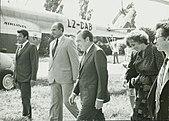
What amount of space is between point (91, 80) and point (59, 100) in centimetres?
39

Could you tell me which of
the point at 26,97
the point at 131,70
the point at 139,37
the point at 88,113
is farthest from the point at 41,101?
the point at 139,37

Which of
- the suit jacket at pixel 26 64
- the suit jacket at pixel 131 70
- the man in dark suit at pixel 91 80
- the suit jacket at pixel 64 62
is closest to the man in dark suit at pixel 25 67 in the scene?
the suit jacket at pixel 26 64

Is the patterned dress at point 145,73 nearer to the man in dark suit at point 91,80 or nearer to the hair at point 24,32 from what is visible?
the man in dark suit at point 91,80

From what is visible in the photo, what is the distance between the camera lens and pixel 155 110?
2320mm

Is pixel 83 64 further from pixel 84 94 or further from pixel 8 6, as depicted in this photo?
pixel 8 6

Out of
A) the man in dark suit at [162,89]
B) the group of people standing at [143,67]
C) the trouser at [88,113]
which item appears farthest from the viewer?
the trouser at [88,113]

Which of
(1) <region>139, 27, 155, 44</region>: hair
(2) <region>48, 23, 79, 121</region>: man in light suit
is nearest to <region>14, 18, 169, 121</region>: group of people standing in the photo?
(2) <region>48, 23, 79, 121</region>: man in light suit

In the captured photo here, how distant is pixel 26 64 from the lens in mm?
2951

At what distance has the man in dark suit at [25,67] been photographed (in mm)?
2879

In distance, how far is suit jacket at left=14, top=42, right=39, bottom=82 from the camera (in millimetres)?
2914

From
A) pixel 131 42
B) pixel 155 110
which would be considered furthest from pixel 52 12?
pixel 155 110

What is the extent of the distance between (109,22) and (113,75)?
523 mm

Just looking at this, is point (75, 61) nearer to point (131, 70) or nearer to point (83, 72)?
point (83, 72)

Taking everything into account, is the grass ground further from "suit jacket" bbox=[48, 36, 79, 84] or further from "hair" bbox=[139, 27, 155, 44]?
"hair" bbox=[139, 27, 155, 44]
